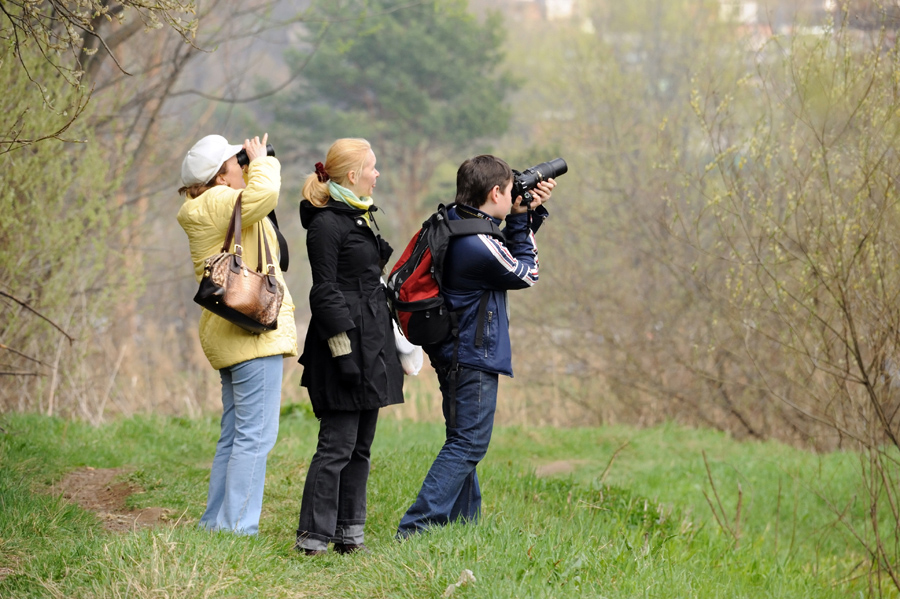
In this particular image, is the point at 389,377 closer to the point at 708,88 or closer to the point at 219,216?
the point at 219,216

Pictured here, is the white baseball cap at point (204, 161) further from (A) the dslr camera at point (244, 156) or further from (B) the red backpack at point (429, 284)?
(B) the red backpack at point (429, 284)

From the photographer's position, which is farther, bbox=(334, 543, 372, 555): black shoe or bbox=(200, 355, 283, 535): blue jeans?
bbox=(334, 543, 372, 555): black shoe

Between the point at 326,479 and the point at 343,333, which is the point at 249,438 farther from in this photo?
the point at 343,333

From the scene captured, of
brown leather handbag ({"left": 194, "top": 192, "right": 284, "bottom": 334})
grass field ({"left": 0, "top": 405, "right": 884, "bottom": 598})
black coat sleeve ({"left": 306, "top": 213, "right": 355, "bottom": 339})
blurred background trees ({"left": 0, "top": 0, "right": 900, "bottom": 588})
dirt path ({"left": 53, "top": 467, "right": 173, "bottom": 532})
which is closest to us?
grass field ({"left": 0, "top": 405, "right": 884, "bottom": 598})

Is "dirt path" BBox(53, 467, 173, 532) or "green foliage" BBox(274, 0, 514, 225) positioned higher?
"green foliage" BBox(274, 0, 514, 225)

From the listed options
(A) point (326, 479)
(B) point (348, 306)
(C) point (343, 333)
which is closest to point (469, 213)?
(B) point (348, 306)

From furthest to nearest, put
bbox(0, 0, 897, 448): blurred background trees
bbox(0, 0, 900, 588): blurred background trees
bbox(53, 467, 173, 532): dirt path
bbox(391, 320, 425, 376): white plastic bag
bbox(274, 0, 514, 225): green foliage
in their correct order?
1. bbox(274, 0, 514, 225): green foliage
2. bbox(0, 0, 897, 448): blurred background trees
3. bbox(0, 0, 900, 588): blurred background trees
4. bbox(53, 467, 173, 532): dirt path
5. bbox(391, 320, 425, 376): white plastic bag

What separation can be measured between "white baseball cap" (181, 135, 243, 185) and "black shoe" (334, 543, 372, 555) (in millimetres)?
1812

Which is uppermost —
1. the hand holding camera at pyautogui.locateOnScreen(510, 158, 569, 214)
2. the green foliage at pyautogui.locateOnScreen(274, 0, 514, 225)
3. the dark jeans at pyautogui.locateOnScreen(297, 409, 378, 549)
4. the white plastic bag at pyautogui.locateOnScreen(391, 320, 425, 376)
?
the green foliage at pyautogui.locateOnScreen(274, 0, 514, 225)

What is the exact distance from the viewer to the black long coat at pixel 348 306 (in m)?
3.94

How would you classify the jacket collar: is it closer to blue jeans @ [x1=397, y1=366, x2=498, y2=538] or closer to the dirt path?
blue jeans @ [x1=397, y1=366, x2=498, y2=538]

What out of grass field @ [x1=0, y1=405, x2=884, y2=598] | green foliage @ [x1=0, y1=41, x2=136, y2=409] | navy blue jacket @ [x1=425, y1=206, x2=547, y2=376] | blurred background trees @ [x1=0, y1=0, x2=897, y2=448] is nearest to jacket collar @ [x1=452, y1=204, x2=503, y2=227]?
navy blue jacket @ [x1=425, y1=206, x2=547, y2=376]

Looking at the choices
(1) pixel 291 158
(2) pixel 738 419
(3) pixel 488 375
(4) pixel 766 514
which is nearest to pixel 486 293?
(3) pixel 488 375

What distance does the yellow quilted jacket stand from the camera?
388 centimetres
